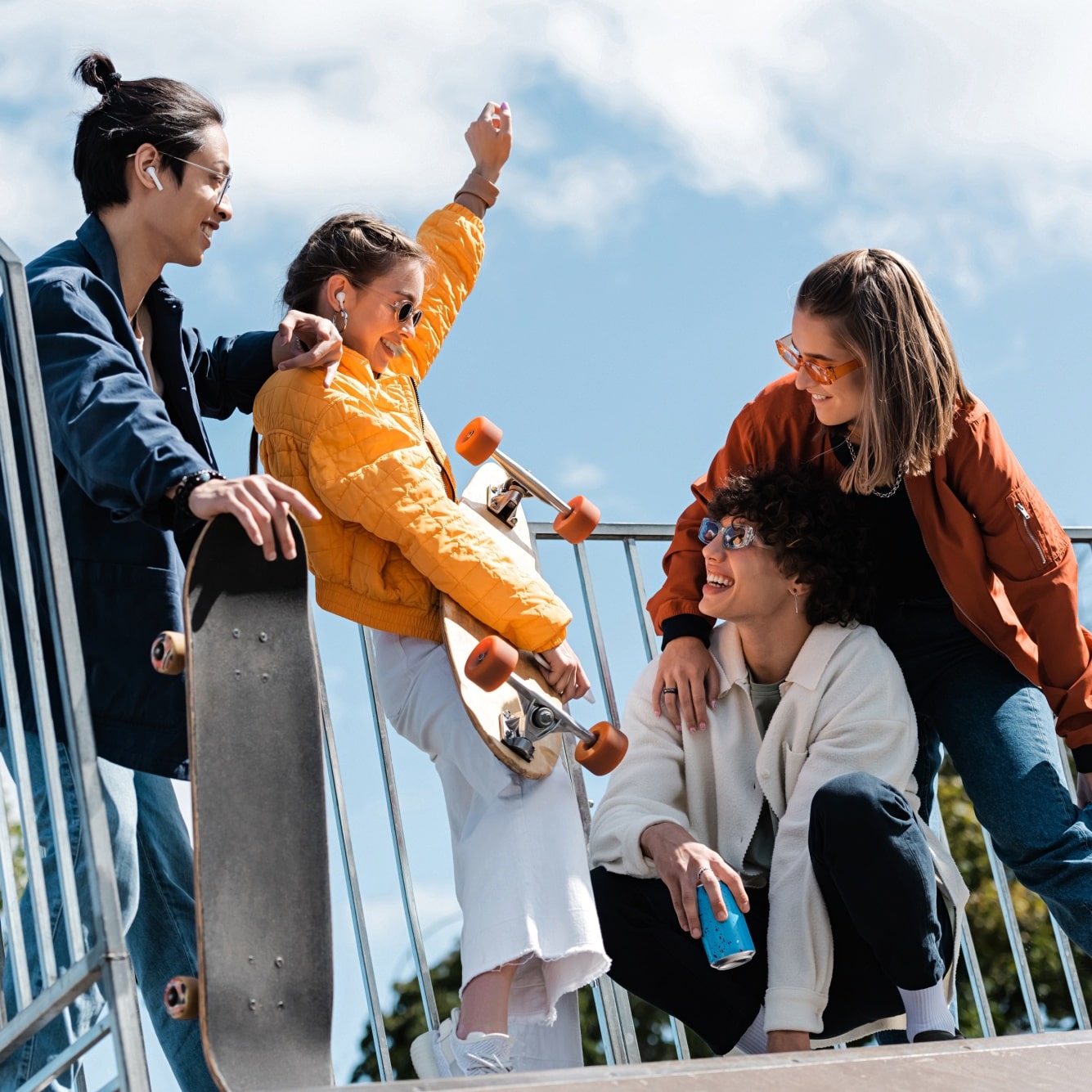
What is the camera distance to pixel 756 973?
10.2 feet

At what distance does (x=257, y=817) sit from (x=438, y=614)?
79 cm

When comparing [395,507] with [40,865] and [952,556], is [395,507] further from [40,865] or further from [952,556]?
[952,556]

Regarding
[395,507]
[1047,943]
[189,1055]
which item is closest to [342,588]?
[395,507]

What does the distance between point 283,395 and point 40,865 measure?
1123 millimetres

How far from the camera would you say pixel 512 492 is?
11.8ft

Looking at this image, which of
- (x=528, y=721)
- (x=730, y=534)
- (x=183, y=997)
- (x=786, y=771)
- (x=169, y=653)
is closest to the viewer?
(x=183, y=997)

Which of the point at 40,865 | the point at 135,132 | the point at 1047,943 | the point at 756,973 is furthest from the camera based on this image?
the point at 1047,943

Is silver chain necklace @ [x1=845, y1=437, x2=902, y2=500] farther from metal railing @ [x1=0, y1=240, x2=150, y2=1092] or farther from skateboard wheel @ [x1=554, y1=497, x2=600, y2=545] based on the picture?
metal railing @ [x1=0, y1=240, x2=150, y2=1092]

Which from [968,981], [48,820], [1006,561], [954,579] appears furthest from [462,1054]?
[968,981]

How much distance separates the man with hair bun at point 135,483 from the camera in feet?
8.11

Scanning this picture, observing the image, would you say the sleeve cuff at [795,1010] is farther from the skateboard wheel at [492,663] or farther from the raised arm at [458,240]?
the raised arm at [458,240]

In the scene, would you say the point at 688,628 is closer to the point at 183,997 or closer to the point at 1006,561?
the point at 1006,561

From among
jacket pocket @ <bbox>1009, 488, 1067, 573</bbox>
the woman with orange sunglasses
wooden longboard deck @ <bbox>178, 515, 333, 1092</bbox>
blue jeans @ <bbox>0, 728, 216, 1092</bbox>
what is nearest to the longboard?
Result: wooden longboard deck @ <bbox>178, 515, 333, 1092</bbox>

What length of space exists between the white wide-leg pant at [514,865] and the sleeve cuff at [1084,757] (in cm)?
118
